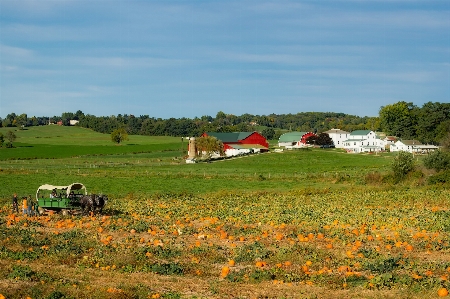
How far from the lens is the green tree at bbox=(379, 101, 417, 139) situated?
168600mm

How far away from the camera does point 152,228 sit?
25766 mm

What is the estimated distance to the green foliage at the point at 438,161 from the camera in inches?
2178

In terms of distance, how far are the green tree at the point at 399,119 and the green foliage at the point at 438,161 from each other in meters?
115

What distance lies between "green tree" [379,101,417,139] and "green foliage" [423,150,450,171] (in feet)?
377

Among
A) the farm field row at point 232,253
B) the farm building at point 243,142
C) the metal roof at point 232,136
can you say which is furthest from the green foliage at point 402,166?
the metal roof at point 232,136

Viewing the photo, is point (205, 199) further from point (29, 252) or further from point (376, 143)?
point (376, 143)

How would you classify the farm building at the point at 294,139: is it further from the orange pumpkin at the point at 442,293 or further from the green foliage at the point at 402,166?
the orange pumpkin at the point at 442,293

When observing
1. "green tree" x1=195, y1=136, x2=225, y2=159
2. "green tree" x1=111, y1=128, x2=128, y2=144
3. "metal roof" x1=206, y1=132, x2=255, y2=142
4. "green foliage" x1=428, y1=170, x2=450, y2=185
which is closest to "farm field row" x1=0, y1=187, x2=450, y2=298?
"green foliage" x1=428, y1=170, x2=450, y2=185

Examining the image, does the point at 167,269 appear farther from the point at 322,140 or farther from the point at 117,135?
the point at 117,135

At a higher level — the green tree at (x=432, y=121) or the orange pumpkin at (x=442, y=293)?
the green tree at (x=432, y=121)

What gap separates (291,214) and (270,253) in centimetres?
1042

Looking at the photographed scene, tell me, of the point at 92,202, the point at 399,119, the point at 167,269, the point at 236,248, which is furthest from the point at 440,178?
the point at 399,119

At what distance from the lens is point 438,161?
182 feet

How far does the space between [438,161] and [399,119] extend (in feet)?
433
